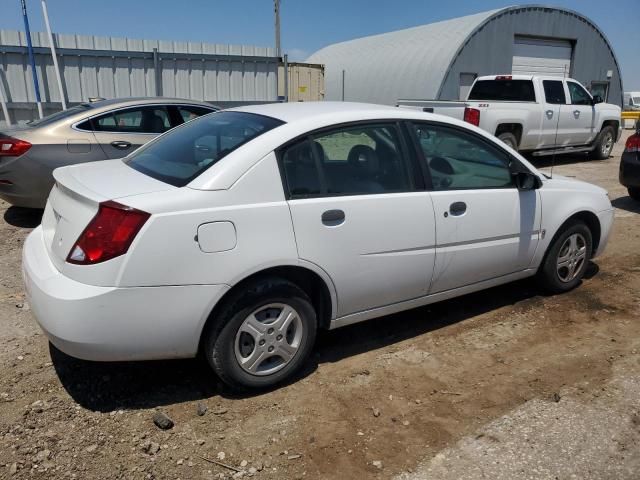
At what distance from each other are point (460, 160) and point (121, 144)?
174 inches

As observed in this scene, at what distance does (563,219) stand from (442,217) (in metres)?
1.39

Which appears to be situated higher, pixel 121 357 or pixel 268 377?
pixel 121 357

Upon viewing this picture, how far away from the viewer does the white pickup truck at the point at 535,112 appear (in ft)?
35.0

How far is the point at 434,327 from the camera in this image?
4.09 meters

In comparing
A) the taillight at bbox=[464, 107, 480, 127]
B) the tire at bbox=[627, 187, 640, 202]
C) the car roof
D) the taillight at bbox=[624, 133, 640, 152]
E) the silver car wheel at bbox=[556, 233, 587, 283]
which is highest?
the car roof

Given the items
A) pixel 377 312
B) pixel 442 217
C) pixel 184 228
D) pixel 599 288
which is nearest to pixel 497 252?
pixel 442 217

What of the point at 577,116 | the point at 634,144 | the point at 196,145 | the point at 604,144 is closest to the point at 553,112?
the point at 577,116

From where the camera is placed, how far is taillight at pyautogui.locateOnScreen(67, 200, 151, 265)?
2.62m

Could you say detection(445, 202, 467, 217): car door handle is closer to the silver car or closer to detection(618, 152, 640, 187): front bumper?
the silver car

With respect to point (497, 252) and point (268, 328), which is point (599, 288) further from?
point (268, 328)

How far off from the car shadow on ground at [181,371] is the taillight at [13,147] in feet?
10.9

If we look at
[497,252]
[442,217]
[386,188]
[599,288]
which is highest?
[386,188]

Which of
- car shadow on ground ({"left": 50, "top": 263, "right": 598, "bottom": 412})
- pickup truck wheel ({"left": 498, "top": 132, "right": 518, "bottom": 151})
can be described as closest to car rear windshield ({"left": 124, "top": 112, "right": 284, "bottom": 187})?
car shadow on ground ({"left": 50, "top": 263, "right": 598, "bottom": 412})

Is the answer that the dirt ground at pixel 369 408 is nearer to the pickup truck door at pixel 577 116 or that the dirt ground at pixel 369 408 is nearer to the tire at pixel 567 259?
the tire at pixel 567 259
